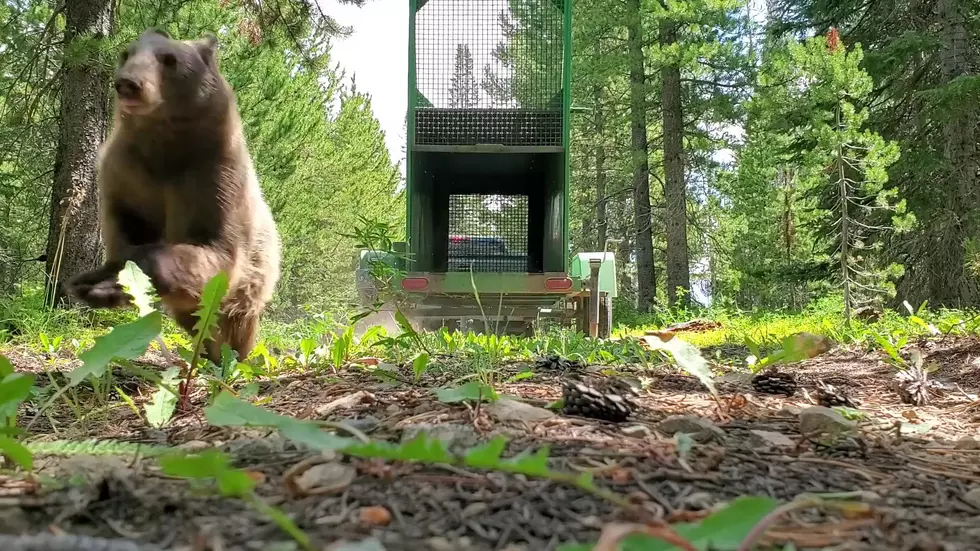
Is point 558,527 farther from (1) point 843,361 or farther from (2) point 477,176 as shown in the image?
(2) point 477,176

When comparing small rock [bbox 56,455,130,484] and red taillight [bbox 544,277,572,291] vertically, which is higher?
red taillight [bbox 544,277,572,291]

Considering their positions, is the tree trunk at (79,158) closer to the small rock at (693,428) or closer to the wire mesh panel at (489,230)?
the wire mesh panel at (489,230)

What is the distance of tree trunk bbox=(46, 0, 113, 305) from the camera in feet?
17.8

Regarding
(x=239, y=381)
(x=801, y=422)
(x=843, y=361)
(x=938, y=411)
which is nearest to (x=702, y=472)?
(x=801, y=422)

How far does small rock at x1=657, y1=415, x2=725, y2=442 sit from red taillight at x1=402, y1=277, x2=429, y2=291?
519 cm

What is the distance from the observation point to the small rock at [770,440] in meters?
1.56

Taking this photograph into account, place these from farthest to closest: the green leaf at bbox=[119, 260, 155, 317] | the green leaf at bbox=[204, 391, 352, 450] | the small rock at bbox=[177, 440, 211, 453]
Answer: the green leaf at bbox=[119, 260, 155, 317]
the small rock at bbox=[177, 440, 211, 453]
the green leaf at bbox=[204, 391, 352, 450]

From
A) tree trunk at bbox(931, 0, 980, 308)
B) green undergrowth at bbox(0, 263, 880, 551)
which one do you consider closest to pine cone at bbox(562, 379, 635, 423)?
green undergrowth at bbox(0, 263, 880, 551)

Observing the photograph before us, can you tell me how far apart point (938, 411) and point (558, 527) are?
183cm

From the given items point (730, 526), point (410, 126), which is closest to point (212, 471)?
point (730, 526)

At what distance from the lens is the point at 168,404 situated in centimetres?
191

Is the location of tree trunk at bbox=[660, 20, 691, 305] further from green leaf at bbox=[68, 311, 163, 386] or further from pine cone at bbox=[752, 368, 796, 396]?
green leaf at bbox=[68, 311, 163, 386]

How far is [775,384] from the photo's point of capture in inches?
95.5

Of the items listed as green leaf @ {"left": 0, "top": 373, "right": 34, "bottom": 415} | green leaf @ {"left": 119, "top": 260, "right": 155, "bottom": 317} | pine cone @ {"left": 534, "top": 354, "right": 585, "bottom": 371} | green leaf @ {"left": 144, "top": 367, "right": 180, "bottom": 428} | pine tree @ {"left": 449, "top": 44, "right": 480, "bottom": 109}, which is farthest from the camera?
pine tree @ {"left": 449, "top": 44, "right": 480, "bottom": 109}
